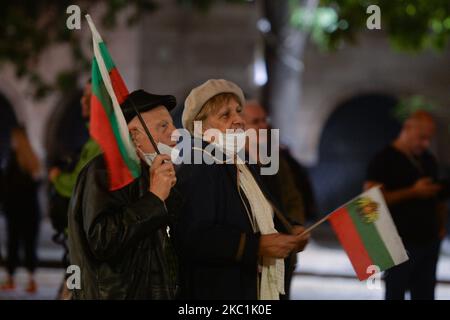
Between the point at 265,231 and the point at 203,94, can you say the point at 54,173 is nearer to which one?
the point at 203,94

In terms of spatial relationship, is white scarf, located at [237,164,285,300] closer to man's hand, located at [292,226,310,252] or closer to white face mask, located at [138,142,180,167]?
man's hand, located at [292,226,310,252]

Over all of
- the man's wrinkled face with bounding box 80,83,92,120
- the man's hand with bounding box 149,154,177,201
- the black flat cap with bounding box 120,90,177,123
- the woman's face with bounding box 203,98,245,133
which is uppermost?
the man's wrinkled face with bounding box 80,83,92,120

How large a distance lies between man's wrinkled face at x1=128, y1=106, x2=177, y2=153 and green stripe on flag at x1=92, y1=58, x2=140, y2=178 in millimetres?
164

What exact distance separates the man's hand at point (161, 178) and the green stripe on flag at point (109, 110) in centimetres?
9

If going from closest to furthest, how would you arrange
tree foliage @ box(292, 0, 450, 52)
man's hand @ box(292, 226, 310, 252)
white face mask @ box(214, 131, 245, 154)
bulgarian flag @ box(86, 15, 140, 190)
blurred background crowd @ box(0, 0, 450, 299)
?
bulgarian flag @ box(86, 15, 140, 190) < man's hand @ box(292, 226, 310, 252) < white face mask @ box(214, 131, 245, 154) < tree foliage @ box(292, 0, 450, 52) < blurred background crowd @ box(0, 0, 450, 299)

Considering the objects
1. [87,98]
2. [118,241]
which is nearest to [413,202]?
[87,98]

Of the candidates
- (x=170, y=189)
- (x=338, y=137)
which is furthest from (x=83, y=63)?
(x=170, y=189)

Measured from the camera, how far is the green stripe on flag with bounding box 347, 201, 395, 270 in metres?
3.69

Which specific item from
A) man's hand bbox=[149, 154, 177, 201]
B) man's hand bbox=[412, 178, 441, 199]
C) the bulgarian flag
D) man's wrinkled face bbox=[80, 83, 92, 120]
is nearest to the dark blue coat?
man's hand bbox=[149, 154, 177, 201]

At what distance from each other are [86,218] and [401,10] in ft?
29.7

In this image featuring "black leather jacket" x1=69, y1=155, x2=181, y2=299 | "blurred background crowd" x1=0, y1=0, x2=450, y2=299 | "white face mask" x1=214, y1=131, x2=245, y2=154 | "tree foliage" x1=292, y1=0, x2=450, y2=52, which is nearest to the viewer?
"black leather jacket" x1=69, y1=155, x2=181, y2=299

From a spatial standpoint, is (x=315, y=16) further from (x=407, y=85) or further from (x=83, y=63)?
(x=83, y=63)

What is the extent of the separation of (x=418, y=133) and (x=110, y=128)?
3371 mm

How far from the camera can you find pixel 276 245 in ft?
11.4
